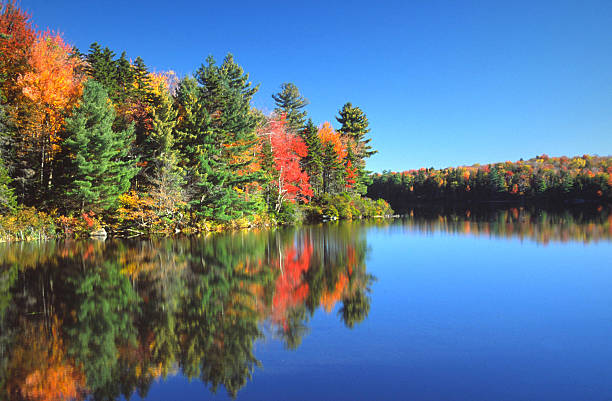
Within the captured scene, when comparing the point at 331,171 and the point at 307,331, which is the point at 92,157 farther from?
the point at 331,171

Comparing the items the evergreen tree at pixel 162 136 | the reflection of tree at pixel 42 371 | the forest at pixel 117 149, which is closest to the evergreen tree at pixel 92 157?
the forest at pixel 117 149

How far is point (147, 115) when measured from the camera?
89.9 ft

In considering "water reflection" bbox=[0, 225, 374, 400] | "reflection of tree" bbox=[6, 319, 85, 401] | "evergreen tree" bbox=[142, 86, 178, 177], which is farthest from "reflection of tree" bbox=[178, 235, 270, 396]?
"evergreen tree" bbox=[142, 86, 178, 177]

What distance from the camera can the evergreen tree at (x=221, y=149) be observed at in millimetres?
24984

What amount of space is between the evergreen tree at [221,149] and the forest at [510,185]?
156 feet

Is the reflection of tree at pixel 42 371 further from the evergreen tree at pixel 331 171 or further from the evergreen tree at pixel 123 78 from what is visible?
the evergreen tree at pixel 331 171

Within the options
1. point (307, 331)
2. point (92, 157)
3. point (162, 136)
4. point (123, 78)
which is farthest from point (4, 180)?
point (307, 331)

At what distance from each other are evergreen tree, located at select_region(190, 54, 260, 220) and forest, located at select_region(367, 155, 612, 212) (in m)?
47.6

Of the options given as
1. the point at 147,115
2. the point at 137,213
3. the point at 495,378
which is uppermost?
the point at 147,115

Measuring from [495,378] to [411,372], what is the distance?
3.25 feet

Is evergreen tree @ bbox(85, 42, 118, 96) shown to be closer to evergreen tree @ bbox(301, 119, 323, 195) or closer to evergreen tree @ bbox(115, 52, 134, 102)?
evergreen tree @ bbox(115, 52, 134, 102)

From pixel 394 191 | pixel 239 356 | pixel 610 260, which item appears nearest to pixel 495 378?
pixel 239 356

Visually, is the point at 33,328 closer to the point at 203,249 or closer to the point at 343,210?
the point at 203,249

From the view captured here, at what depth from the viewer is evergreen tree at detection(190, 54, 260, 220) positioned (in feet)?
82.0
